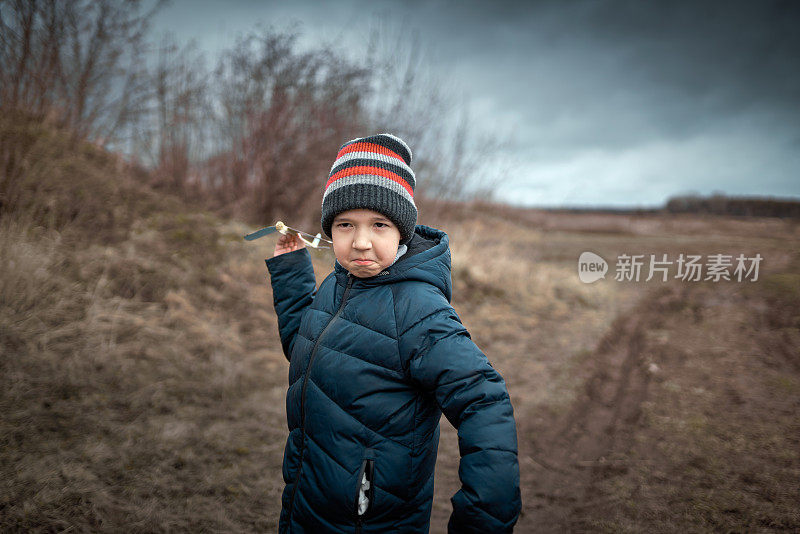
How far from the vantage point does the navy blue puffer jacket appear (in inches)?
49.6

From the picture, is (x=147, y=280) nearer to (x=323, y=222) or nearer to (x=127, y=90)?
(x=127, y=90)

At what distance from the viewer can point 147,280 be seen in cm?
462

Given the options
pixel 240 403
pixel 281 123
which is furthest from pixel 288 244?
pixel 281 123

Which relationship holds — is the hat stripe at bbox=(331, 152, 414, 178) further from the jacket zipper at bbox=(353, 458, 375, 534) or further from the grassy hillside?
the grassy hillside

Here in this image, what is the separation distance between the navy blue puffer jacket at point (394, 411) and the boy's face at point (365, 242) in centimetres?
6

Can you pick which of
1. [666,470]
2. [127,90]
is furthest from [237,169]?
[666,470]

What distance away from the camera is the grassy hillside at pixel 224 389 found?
8.26 ft

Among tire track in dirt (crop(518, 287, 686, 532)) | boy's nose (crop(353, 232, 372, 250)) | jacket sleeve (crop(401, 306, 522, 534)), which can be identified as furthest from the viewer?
tire track in dirt (crop(518, 287, 686, 532))

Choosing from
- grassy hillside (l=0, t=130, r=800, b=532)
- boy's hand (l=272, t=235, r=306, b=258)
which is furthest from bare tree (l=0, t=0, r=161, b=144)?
boy's hand (l=272, t=235, r=306, b=258)

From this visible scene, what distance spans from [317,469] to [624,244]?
685 inches

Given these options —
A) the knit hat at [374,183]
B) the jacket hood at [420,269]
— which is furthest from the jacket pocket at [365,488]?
the knit hat at [374,183]

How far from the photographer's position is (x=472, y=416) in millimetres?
1295

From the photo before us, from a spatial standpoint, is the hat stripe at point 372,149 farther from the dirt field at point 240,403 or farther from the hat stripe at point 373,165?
the dirt field at point 240,403

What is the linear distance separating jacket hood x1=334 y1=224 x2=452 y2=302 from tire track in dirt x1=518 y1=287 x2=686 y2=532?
2048 mm
